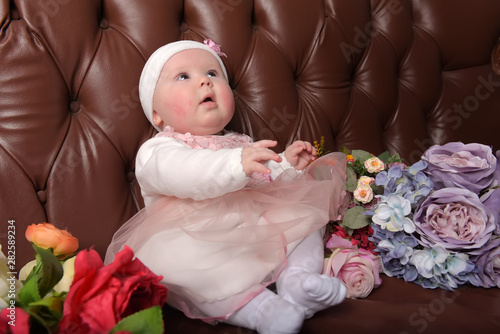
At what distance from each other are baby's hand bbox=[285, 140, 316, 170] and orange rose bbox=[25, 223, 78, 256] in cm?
58

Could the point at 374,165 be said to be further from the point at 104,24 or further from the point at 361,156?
the point at 104,24

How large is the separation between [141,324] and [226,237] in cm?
35

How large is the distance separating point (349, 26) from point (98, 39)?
0.93 meters

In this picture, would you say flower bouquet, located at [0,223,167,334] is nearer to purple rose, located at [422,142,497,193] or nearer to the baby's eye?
the baby's eye

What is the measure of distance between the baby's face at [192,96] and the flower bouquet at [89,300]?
534mm

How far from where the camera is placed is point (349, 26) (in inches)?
60.8

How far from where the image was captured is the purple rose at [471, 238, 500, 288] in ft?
3.17

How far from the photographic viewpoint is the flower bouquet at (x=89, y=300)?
0.53 metres

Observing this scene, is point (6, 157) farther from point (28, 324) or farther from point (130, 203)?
point (28, 324)

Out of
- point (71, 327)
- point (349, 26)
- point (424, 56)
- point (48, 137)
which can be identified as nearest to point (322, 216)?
point (71, 327)

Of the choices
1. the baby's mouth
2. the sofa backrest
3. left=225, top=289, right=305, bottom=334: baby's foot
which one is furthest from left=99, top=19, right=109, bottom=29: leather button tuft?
left=225, top=289, right=305, bottom=334: baby's foot

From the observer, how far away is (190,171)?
2.86 ft

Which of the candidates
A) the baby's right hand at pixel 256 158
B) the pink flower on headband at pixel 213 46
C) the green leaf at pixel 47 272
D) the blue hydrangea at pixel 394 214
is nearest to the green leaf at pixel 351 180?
the blue hydrangea at pixel 394 214

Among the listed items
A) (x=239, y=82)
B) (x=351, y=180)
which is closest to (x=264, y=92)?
(x=239, y=82)
